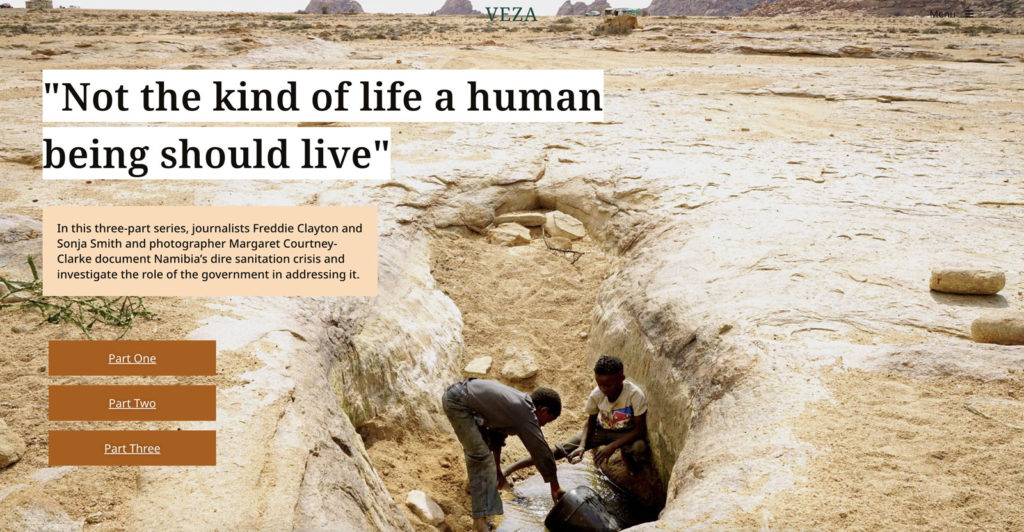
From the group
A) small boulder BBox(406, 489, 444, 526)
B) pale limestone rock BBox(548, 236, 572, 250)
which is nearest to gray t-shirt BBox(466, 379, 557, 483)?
small boulder BBox(406, 489, 444, 526)

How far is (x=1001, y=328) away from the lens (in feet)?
12.0

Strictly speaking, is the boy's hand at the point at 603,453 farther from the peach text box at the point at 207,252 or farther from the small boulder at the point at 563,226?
the small boulder at the point at 563,226

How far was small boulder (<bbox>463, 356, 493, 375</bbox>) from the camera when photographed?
5.52m

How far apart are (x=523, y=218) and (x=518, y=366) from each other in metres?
1.88

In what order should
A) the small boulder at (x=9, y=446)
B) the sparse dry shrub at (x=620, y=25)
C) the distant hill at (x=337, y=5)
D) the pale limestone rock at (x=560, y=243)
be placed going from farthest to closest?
the distant hill at (x=337, y=5) → the sparse dry shrub at (x=620, y=25) → the pale limestone rock at (x=560, y=243) → the small boulder at (x=9, y=446)

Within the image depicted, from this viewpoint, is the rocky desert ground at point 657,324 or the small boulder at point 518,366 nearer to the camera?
the rocky desert ground at point 657,324

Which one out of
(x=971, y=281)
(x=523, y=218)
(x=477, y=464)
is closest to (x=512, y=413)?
(x=477, y=464)

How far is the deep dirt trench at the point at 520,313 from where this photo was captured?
482 cm

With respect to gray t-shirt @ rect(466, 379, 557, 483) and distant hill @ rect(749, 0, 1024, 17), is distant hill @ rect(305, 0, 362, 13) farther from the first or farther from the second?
gray t-shirt @ rect(466, 379, 557, 483)

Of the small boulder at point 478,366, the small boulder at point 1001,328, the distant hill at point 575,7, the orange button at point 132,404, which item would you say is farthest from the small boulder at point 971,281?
the distant hill at point 575,7

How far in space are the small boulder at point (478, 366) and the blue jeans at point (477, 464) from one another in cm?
150

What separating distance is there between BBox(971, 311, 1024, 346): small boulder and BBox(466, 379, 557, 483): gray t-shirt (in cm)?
221

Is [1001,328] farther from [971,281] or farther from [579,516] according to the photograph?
[579,516]

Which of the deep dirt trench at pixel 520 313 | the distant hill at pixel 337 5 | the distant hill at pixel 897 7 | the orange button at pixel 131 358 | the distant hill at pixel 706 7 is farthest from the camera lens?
the distant hill at pixel 337 5
